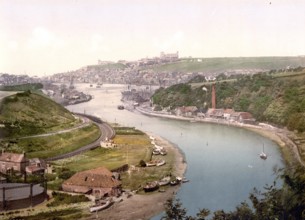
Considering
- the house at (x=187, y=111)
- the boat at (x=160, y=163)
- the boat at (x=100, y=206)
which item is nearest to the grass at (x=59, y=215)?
the boat at (x=100, y=206)

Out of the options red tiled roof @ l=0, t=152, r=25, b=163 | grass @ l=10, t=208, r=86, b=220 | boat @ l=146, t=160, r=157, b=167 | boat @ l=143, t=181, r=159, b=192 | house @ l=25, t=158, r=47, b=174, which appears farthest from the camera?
boat @ l=146, t=160, r=157, b=167

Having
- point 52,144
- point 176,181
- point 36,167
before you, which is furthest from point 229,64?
point 36,167

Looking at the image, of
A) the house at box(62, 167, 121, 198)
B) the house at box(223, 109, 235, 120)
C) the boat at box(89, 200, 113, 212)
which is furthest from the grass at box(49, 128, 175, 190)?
the house at box(223, 109, 235, 120)

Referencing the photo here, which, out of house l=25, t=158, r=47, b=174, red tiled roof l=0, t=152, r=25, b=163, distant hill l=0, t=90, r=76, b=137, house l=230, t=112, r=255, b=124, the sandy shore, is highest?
distant hill l=0, t=90, r=76, b=137

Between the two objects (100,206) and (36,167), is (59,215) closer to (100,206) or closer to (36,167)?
(100,206)

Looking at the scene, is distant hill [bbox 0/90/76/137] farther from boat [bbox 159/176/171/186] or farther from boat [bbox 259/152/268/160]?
boat [bbox 259/152/268/160]

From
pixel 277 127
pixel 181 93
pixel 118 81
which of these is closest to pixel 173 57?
pixel 118 81

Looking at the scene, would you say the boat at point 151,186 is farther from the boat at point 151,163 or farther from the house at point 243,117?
the house at point 243,117
